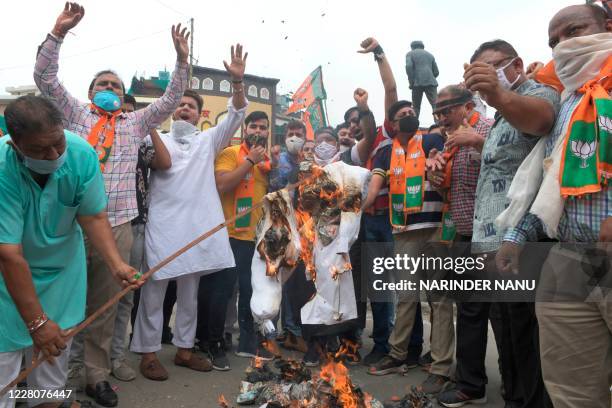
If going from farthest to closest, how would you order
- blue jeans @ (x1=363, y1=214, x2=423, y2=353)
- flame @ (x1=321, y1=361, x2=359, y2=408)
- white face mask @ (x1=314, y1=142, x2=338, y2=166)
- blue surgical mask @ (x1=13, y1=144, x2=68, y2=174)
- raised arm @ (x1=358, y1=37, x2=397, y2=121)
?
white face mask @ (x1=314, y1=142, x2=338, y2=166) → raised arm @ (x1=358, y1=37, x2=397, y2=121) → blue jeans @ (x1=363, y1=214, x2=423, y2=353) → flame @ (x1=321, y1=361, x2=359, y2=408) → blue surgical mask @ (x1=13, y1=144, x2=68, y2=174)

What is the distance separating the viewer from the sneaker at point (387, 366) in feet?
14.2

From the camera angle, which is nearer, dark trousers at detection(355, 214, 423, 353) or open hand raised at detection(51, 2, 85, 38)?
open hand raised at detection(51, 2, 85, 38)

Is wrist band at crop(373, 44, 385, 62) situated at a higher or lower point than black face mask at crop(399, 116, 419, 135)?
higher

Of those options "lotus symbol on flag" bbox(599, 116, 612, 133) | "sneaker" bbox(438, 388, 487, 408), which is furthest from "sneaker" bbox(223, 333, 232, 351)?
"lotus symbol on flag" bbox(599, 116, 612, 133)

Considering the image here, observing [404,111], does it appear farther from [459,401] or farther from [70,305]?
[70,305]

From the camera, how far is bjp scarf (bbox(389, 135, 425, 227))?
13.9ft

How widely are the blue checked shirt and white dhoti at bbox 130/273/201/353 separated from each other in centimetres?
303

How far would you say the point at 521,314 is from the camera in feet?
10.1

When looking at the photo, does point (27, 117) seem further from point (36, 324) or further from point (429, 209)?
point (429, 209)

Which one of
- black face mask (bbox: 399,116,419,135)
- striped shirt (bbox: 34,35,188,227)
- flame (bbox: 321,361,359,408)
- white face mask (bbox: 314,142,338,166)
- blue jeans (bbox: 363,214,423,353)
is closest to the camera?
flame (bbox: 321,361,359,408)

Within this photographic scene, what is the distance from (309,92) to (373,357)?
6056mm

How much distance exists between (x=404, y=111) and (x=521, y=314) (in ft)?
7.23

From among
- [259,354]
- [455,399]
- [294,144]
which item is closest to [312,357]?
[259,354]

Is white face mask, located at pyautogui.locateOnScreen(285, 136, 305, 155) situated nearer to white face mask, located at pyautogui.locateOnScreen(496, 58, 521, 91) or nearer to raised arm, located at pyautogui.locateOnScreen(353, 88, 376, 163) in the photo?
raised arm, located at pyautogui.locateOnScreen(353, 88, 376, 163)
